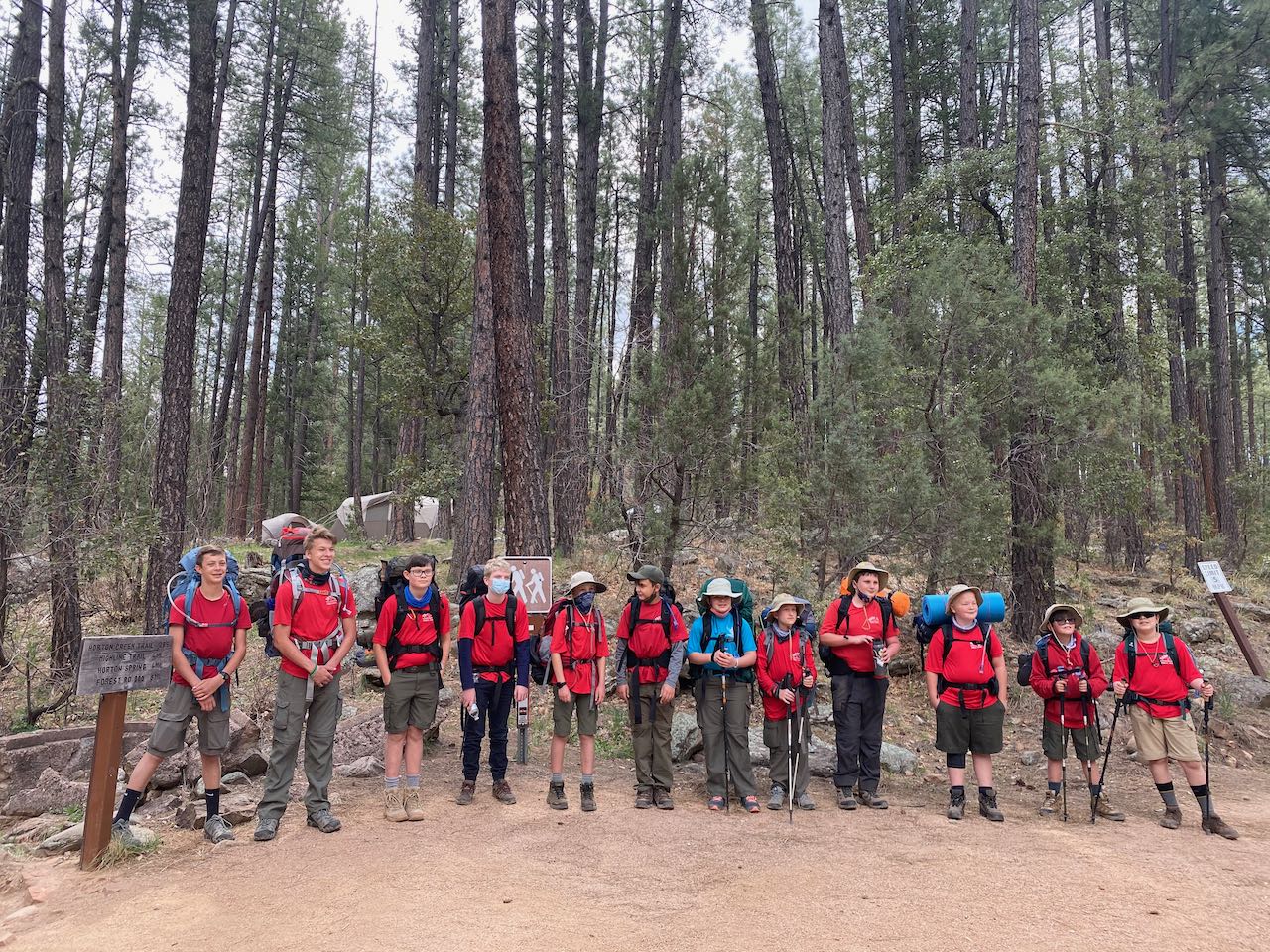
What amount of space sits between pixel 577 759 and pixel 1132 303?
43.7 ft

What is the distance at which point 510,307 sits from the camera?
29.3 ft

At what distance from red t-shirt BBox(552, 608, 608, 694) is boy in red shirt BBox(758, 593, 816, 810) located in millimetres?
1338

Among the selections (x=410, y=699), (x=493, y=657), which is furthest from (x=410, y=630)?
(x=493, y=657)

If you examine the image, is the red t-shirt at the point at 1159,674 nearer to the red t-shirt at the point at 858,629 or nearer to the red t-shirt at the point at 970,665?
the red t-shirt at the point at 970,665

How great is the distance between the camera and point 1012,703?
937cm

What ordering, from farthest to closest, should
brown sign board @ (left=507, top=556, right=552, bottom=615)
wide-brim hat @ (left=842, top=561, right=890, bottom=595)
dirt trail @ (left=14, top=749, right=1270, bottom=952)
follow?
brown sign board @ (left=507, top=556, right=552, bottom=615), wide-brim hat @ (left=842, top=561, right=890, bottom=595), dirt trail @ (left=14, top=749, right=1270, bottom=952)

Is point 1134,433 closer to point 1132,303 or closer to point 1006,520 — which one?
point 1006,520

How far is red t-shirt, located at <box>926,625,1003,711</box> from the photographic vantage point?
589cm

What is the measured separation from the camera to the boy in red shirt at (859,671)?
607 centimetres

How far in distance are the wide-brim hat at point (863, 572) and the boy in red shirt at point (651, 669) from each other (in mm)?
1393

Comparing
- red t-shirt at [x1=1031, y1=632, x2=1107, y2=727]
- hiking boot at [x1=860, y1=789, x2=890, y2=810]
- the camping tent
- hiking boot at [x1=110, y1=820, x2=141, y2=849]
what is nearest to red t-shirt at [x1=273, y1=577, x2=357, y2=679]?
hiking boot at [x1=110, y1=820, x2=141, y2=849]

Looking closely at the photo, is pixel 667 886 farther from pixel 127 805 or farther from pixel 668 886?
pixel 127 805

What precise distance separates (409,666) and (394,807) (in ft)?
3.31

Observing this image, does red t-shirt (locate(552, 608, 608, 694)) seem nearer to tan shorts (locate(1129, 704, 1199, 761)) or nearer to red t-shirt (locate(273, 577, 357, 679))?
red t-shirt (locate(273, 577, 357, 679))
